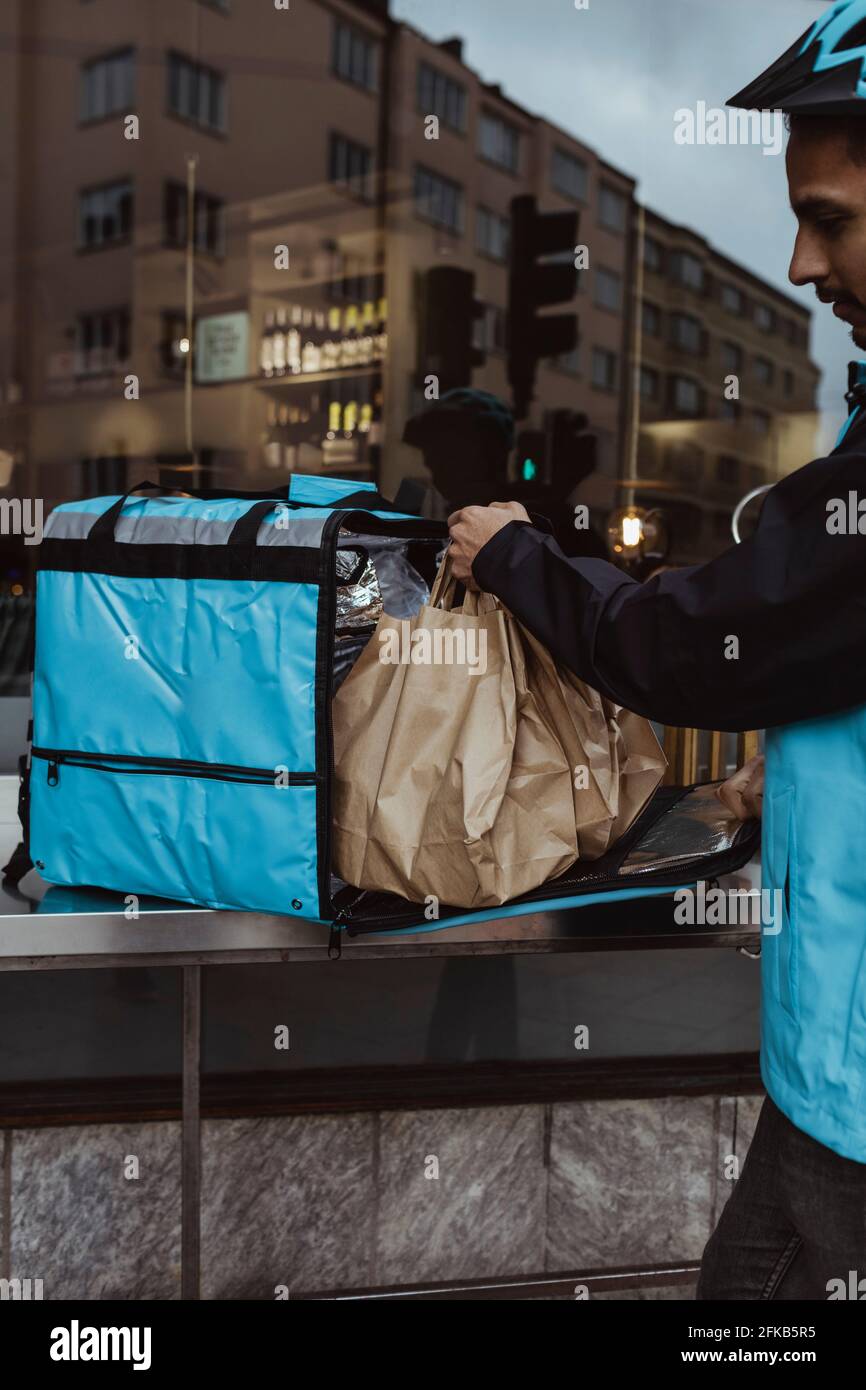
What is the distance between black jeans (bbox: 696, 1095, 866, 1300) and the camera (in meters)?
1.09

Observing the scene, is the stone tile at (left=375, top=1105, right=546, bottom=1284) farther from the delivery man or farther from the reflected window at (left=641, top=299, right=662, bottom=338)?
the reflected window at (left=641, top=299, right=662, bottom=338)

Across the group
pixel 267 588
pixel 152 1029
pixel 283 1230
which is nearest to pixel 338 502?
pixel 267 588

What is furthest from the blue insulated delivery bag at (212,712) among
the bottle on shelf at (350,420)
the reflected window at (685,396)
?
the reflected window at (685,396)

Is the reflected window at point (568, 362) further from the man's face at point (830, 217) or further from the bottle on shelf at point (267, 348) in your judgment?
the man's face at point (830, 217)

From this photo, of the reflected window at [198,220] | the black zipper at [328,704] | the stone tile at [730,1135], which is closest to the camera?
the black zipper at [328,704]

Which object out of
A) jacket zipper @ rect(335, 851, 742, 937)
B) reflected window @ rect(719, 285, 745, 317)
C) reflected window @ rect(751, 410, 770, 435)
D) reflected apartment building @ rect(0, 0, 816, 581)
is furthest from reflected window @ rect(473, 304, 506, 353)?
jacket zipper @ rect(335, 851, 742, 937)

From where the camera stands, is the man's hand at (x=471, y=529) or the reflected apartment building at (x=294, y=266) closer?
the man's hand at (x=471, y=529)

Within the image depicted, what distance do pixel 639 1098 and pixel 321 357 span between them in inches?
181

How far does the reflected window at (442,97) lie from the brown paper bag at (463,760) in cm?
489

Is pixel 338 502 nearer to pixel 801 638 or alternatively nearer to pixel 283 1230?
pixel 801 638

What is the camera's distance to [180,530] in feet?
4.75

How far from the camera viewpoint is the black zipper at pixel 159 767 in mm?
1378

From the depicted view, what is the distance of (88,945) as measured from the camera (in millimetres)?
1543
